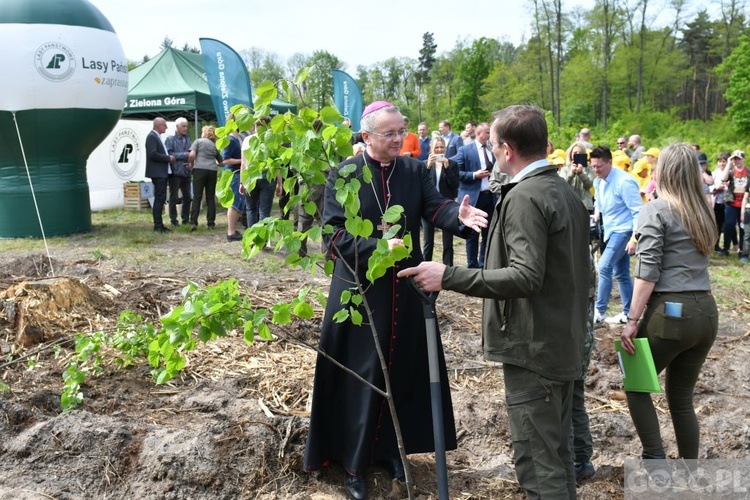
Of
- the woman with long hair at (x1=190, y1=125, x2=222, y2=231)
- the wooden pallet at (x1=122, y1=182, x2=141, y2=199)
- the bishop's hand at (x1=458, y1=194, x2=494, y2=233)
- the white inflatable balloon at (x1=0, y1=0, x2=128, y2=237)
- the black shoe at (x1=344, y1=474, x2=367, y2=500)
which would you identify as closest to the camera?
the bishop's hand at (x1=458, y1=194, x2=494, y2=233)

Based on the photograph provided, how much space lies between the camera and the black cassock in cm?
339

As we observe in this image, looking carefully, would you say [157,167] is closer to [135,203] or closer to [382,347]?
[135,203]

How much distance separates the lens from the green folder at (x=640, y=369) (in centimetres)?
344

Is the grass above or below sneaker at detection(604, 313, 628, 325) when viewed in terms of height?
above

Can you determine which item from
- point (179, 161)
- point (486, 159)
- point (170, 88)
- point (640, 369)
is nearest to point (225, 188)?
point (640, 369)

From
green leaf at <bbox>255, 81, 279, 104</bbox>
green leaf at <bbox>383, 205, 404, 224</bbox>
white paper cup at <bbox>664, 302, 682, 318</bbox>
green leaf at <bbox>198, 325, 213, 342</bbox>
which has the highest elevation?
green leaf at <bbox>255, 81, 279, 104</bbox>

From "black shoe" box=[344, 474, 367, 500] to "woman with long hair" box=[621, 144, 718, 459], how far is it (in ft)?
5.04

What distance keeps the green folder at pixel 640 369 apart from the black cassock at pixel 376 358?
3.20 feet

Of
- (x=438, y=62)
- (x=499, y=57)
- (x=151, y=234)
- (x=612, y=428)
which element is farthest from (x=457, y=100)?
(x=612, y=428)

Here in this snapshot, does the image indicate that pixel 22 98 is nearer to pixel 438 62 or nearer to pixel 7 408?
pixel 7 408

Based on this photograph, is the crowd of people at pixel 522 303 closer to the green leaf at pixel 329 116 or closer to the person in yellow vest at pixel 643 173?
the green leaf at pixel 329 116

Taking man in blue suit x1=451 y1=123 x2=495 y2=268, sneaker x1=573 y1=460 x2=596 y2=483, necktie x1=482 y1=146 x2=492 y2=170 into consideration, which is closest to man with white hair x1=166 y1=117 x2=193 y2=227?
man in blue suit x1=451 y1=123 x2=495 y2=268

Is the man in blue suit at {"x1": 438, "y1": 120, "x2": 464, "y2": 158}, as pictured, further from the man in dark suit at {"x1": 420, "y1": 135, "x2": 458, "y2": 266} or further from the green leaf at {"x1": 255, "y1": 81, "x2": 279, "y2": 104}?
the green leaf at {"x1": 255, "y1": 81, "x2": 279, "y2": 104}

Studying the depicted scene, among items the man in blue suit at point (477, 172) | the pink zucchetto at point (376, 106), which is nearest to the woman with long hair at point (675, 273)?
the pink zucchetto at point (376, 106)
